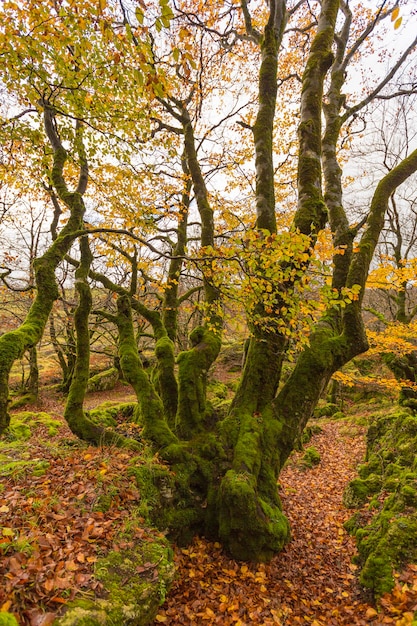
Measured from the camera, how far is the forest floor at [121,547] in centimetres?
280

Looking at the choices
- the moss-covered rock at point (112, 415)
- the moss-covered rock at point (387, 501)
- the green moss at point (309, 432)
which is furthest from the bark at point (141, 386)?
the green moss at point (309, 432)

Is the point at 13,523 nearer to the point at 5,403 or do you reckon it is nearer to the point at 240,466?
the point at 5,403

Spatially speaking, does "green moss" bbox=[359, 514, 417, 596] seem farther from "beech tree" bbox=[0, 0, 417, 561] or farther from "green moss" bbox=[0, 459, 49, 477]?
"green moss" bbox=[0, 459, 49, 477]

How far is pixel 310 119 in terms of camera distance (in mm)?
6328

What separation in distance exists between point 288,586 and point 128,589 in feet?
9.15

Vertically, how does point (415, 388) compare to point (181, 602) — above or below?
above

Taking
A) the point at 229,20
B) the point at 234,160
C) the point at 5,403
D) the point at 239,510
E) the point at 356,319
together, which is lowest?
the point at 239,510

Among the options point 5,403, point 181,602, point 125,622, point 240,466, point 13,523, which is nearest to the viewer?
point 125,622

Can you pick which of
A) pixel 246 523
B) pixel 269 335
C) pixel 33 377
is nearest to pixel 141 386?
pixel 269 335

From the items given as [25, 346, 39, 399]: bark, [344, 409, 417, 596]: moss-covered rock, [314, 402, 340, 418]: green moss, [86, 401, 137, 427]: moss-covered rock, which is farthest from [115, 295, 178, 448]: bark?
[314, 402, 340, 418]: green moss

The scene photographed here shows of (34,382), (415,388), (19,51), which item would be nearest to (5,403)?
(19,51)

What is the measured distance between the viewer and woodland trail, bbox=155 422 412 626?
12.9 feet

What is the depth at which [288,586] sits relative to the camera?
4.66 m

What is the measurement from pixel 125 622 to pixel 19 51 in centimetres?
659
